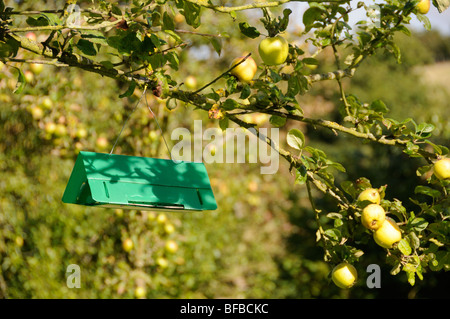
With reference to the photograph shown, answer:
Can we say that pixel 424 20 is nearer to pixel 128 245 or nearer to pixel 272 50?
pixel 272 50

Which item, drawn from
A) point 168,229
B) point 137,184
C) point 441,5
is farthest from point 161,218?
point 441,5

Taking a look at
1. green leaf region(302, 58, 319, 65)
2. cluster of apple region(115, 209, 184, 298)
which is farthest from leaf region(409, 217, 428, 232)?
cluster of apple region(115, 209, 184, 298)

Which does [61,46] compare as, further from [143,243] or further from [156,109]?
[143,243]

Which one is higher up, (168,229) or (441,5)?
(441,5)

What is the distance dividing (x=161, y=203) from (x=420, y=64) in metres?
12.9

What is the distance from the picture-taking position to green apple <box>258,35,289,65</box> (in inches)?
46.0

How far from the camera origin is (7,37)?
3.63 feet

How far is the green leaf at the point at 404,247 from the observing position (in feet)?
3.72

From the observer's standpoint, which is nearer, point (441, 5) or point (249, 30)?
point (249, 30)

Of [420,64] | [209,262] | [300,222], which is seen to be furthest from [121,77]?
[420,64]

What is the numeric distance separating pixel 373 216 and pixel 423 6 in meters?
0.57

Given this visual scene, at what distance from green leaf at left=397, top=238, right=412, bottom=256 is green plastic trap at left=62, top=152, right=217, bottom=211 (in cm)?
45

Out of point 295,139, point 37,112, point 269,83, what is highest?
point 37,112

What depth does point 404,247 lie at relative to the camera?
114 centimetres
